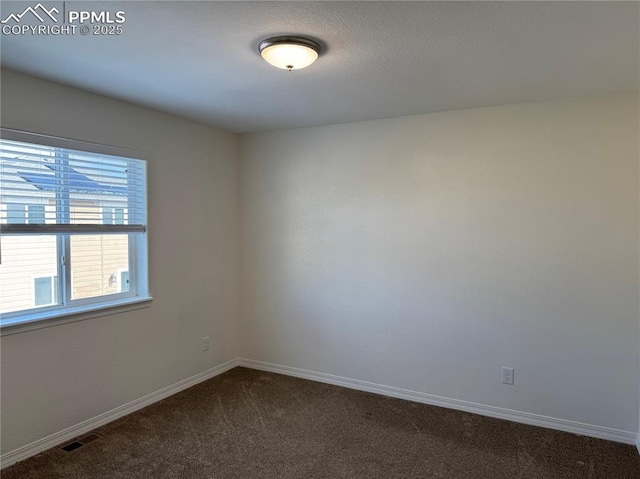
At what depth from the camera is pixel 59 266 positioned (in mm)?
2803

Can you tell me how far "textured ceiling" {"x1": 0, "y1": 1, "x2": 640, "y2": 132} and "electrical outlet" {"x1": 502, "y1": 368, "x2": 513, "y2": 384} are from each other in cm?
199

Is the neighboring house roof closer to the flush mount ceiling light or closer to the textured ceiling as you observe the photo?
the textured ceiling

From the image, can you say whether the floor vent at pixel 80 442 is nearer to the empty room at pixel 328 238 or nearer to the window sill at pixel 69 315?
the empty room at pixel 328 238

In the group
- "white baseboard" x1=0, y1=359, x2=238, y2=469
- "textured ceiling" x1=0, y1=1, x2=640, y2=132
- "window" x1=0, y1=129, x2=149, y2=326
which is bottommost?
"white baseboard" x1=0, y1=359, x2=238, y2=469

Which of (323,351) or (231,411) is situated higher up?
(323,351)

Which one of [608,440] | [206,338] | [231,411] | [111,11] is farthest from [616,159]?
[206,338]

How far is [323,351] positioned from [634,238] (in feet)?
8.43

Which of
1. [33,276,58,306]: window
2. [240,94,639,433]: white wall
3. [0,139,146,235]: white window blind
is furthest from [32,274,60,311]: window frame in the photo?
[240,94,639,433]: white wall

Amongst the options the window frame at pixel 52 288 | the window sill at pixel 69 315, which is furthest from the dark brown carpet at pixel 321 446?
the window frame at pixel 52 288

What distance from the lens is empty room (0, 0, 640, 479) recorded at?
2111 millimetres

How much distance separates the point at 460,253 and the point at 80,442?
301 cm

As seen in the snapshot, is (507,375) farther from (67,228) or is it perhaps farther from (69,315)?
(67,228)

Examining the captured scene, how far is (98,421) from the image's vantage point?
2977 mm

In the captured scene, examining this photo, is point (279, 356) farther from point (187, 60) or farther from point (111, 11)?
point (111, 11)
